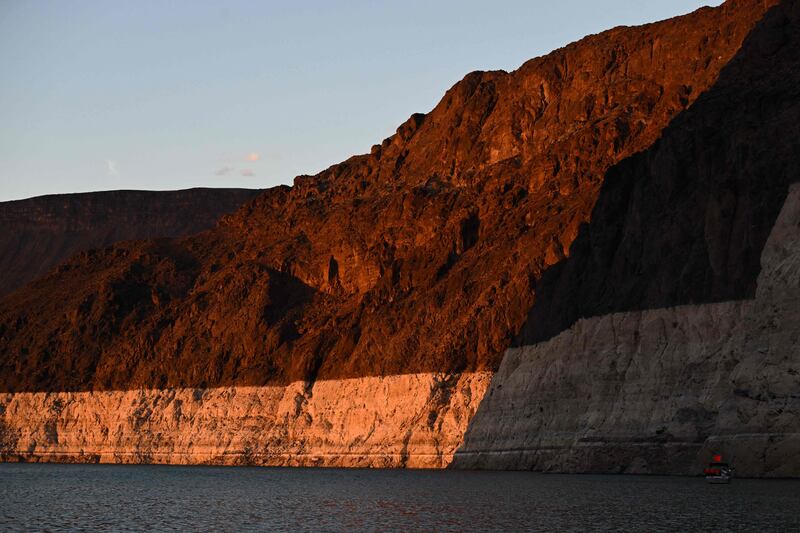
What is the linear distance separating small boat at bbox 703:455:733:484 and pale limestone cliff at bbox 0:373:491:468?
134ft

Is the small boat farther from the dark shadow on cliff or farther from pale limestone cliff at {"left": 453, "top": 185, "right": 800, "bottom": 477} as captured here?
the dark shadow on cliff

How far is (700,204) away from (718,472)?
82.8 feet

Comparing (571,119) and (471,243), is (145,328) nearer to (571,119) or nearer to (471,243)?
(471,243)

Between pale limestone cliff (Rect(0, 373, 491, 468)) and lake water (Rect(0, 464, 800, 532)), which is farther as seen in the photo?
pale limestone cliff (Rect(0, 373, 491, 468))

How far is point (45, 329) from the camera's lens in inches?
6516

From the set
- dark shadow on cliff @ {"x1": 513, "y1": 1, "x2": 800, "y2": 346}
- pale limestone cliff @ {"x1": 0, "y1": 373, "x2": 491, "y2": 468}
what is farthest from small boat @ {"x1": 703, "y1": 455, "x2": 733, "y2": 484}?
pale limestone cliff @ {"x1": 0, "y1": 373, "x2": 491, "y2": 468}

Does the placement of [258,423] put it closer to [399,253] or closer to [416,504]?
[399,253]

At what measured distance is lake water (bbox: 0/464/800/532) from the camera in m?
52.1

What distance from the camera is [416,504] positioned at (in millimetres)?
65562

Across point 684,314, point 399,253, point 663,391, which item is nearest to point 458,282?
point 399,253

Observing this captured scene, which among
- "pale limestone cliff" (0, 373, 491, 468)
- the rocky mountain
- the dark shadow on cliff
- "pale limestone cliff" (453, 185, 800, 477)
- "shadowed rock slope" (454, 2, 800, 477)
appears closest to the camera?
"pale limestone cliff" (453, 185, 800, 477)

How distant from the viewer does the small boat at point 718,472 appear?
6712cm

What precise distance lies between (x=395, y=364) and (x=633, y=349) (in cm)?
3660

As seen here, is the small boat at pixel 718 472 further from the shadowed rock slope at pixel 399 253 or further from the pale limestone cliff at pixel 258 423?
the shadowed rock slope at pixel 399 253
